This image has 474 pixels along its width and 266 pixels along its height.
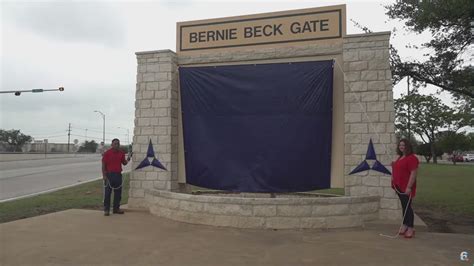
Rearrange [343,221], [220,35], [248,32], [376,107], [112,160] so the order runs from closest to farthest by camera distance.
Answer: [343,221], [376,107], [112,160], [248,32], [220,35]

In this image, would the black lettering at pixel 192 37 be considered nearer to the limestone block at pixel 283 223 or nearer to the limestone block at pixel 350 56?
the limestone block at pixel 350 56

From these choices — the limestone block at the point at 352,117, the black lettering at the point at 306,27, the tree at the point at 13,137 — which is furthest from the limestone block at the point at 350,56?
the tree at the point at 13,137

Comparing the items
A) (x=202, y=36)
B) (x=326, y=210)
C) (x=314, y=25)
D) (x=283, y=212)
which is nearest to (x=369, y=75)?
(x=314, y=25)

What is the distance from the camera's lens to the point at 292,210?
7.15 meters

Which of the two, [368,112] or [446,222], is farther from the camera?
[446,222]

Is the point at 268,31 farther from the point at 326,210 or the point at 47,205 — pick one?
the point at 47,205

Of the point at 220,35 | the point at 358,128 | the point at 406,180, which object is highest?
the point at 220,35

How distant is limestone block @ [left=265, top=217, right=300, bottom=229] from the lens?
7.11m

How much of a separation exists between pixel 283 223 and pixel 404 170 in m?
2.32

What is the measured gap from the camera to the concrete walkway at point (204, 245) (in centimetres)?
507

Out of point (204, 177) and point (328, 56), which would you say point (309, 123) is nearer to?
point (328, 56)

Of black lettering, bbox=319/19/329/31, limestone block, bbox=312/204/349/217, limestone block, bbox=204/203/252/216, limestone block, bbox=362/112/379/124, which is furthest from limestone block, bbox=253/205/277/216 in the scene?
black lettering, bbox=319/19/329/31

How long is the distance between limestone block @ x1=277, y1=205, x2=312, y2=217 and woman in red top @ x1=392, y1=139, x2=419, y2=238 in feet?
5.38

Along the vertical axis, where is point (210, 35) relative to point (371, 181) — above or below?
above
